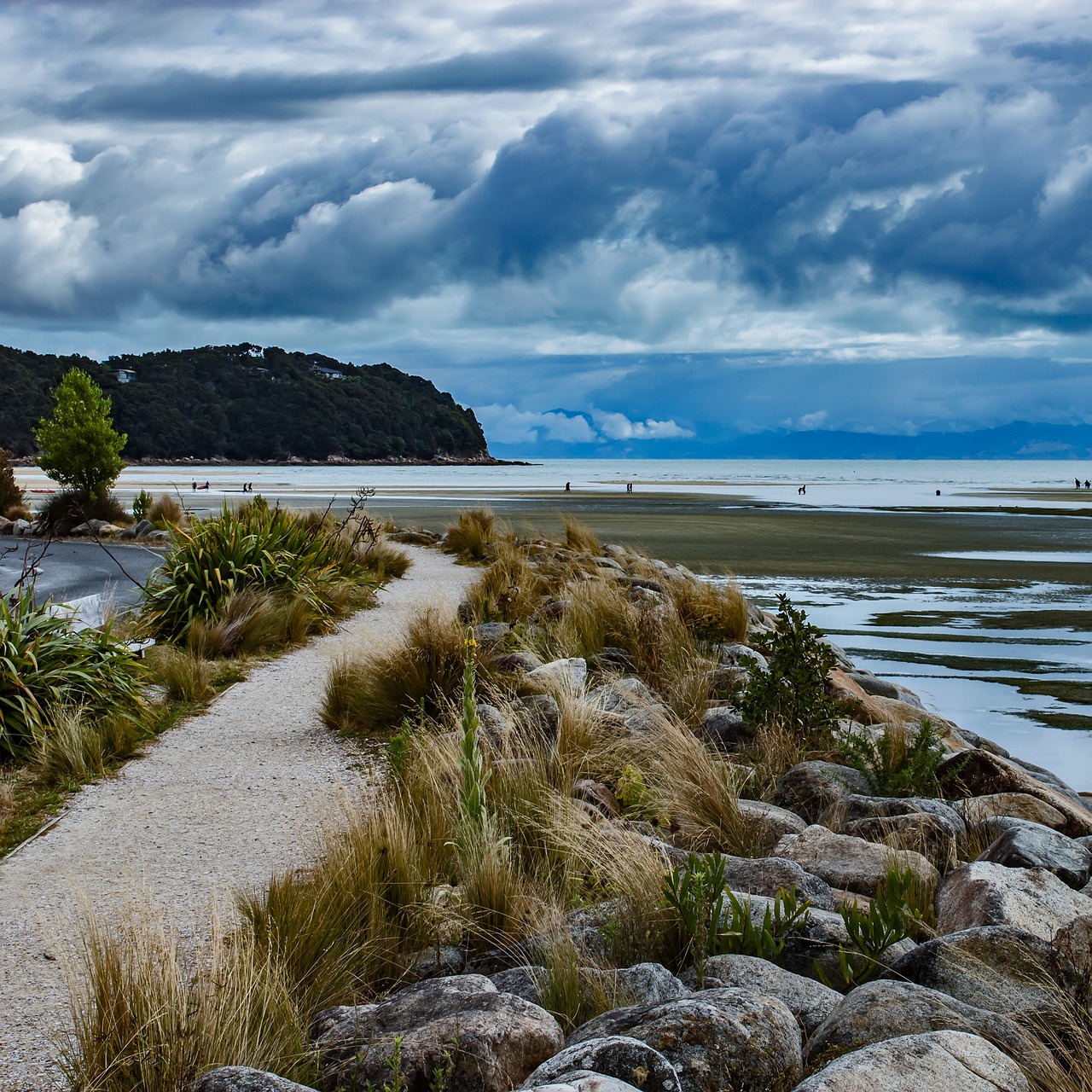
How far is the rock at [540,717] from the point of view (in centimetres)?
645

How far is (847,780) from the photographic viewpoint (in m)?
6.41

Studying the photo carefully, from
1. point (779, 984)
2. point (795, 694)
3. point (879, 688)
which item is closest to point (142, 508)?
point (879, 688)

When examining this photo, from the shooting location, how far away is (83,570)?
16.2m

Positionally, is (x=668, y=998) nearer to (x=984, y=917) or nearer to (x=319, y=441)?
(x=984, y=917)

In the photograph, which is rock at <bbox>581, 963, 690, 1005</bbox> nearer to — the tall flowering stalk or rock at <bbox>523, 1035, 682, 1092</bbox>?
rock at <bbox>523, 1035, 682, 1092</bbox>

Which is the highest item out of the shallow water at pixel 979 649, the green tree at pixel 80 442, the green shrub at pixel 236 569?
the green tree at pixel 80 442

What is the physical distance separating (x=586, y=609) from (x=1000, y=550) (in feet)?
65.9

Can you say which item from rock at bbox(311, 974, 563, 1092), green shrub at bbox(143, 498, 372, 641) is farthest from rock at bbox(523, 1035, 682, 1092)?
green shrub at bbox(143, 498, 372, 641)

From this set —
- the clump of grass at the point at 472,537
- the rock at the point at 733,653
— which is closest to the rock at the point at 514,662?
the rock at the point at 733,653

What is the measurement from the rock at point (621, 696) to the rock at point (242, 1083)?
4.28m

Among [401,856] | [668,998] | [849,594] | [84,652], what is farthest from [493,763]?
[849,594]

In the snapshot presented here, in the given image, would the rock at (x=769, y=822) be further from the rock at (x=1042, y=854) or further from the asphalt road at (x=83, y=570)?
the asphalt road at (x=83, y=570)

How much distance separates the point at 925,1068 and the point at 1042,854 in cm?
251

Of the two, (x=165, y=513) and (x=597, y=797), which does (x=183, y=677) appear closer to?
(x=597, y=797)
